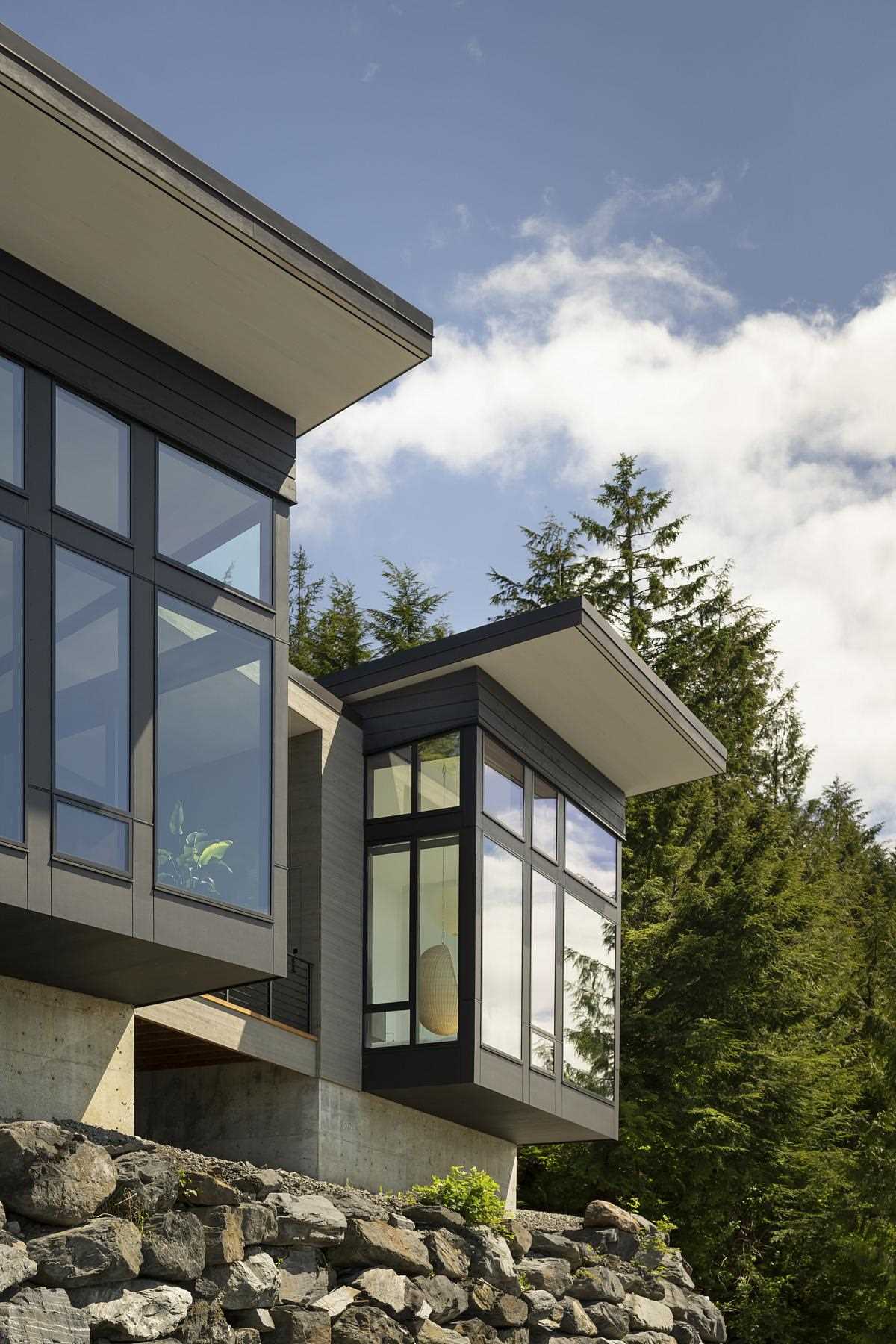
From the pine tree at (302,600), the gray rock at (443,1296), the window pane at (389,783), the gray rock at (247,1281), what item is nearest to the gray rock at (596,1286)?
the gray rock at (443,1296)

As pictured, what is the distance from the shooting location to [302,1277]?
1141cm

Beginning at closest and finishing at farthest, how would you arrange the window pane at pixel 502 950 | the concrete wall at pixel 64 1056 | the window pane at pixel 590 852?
the concrete wall at pixel 64 1056 → the window pane at pixel 502 950 → the window pane at pixel 590 852

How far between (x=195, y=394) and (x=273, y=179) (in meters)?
3.42

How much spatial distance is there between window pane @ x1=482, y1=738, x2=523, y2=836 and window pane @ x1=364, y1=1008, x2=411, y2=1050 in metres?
2.26

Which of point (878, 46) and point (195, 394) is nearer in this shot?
point (195, 394)

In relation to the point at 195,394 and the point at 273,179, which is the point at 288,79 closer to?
the point at 273,179

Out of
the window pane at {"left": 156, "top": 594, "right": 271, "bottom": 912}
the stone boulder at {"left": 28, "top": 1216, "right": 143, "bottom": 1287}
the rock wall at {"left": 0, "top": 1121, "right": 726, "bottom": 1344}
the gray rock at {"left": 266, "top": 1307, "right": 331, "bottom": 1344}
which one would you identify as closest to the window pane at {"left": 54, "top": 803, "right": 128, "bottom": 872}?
the window pane at {"left": 156, "top": 594, "right": 271, "bottom": 912}

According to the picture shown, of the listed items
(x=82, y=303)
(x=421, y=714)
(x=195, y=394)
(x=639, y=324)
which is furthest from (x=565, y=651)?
(x=639, y=324)

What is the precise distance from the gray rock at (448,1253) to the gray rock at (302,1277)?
1.56 metres

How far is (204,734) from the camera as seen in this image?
40.7ft

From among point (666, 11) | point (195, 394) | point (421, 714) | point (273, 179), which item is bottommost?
point (421, 714)

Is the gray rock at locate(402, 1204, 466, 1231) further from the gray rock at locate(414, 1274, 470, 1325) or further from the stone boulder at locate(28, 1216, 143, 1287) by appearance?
the stone boulder at locate(28, 1216, 143, 1287)

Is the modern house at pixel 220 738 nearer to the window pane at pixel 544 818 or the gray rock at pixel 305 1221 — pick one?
the window pane at pixel 544 818

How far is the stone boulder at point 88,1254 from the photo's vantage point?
9117mm
